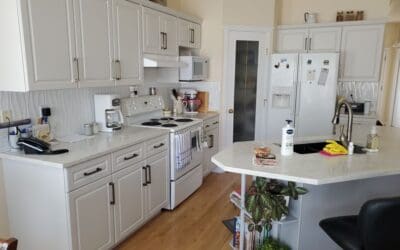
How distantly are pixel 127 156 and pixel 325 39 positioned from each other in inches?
145

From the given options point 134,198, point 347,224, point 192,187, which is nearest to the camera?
point 347,224

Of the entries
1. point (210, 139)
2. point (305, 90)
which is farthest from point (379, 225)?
point (305, 90)

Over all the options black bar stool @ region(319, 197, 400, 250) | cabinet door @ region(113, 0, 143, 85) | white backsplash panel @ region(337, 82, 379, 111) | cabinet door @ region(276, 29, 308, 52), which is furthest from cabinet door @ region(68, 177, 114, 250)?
white backsplash panel @ region(337, 82, 379, 111)

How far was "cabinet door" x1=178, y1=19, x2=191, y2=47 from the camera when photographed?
3945 millimetres

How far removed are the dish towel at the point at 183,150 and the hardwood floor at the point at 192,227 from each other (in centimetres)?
53

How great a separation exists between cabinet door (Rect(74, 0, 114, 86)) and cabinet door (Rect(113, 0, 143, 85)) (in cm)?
10

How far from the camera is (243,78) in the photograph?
4.59 metres

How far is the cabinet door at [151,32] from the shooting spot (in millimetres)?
3221

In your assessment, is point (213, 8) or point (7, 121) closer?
point (7, 121)

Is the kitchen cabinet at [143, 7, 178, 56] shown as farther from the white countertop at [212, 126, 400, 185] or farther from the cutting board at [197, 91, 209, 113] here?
the white countertop at [212, 126, 400, 185]

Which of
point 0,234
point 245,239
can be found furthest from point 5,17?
point 245,239

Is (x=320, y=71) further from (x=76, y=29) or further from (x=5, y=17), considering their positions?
(x=5, y=17)

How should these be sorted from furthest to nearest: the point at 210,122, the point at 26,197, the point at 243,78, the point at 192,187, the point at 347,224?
the point at 243,78, the point at 210,122, the point at 192,187, the point at 26,197, the point at 347,224

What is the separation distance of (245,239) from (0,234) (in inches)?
74.7
